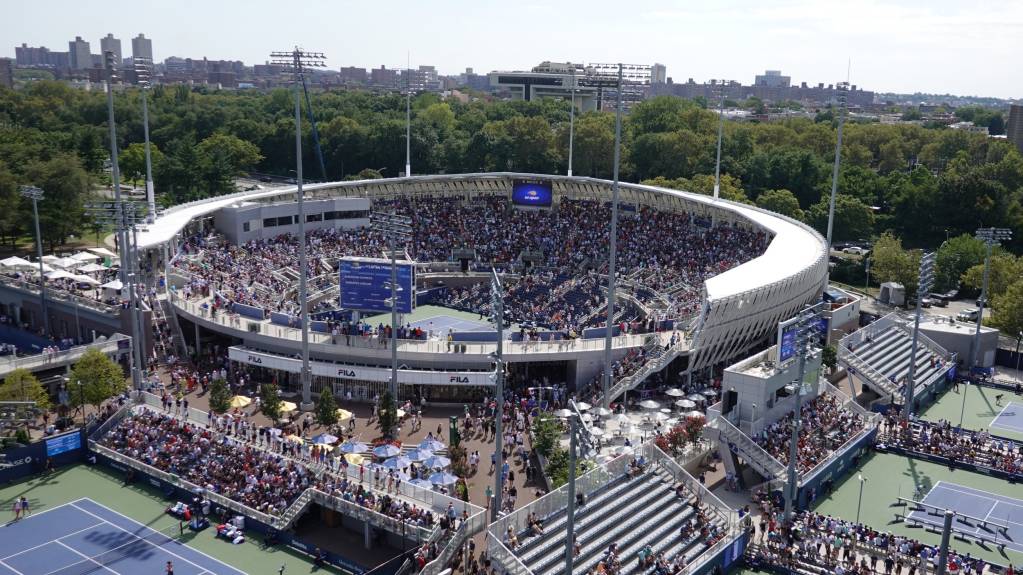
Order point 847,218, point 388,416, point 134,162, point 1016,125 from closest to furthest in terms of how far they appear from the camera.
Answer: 1. point 388,416
2. point 847,218
3. point 134,162
4. point 1016,125

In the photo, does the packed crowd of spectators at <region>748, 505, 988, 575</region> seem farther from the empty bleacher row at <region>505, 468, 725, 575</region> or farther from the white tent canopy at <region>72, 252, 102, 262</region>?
the white tent canopy at <region>72, 252, 102, 262</region>

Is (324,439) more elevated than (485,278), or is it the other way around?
(485,278)

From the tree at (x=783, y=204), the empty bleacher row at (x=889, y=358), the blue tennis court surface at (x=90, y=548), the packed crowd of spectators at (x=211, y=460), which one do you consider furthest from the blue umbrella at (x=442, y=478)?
the tree at (x=783, y=204)

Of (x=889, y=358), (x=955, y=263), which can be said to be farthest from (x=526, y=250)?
(x=955, y=263)

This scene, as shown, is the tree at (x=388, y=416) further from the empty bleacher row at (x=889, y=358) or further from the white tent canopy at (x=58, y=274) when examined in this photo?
the white tent canopy at (x=58, y=274)

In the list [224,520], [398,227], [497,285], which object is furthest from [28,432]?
[497,285]

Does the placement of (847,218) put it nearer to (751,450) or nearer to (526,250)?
(526,250)

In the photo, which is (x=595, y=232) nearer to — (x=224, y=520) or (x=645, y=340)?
(x=645, y=340)
